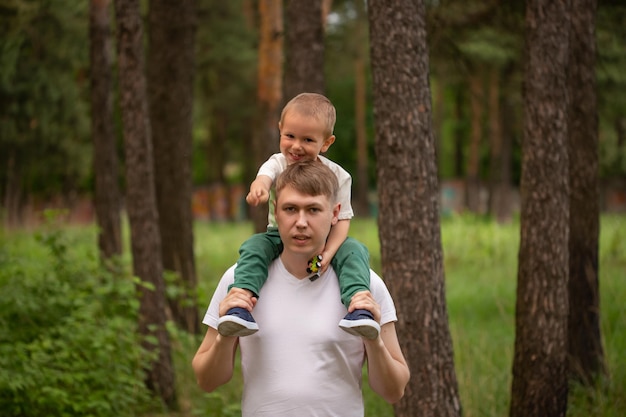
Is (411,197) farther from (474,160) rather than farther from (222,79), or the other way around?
(474,160)

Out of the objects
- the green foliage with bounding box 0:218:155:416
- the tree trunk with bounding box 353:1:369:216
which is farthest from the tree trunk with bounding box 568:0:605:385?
the tree trunk with bounding box 353:1:369:216

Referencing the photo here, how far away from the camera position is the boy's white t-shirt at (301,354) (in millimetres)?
3195

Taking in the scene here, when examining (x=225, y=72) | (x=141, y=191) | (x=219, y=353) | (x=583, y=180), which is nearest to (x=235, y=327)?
(x=219, y=353)

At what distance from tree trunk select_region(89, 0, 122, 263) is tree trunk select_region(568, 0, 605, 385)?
6395 mm

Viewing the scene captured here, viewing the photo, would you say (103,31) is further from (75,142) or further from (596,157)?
(75,142)

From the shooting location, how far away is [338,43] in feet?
101

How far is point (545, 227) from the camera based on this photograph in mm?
7055

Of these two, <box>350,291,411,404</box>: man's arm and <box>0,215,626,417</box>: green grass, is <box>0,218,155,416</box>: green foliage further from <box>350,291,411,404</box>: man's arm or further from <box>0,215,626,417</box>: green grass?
<box>350,291,411,404</box>: man's arm

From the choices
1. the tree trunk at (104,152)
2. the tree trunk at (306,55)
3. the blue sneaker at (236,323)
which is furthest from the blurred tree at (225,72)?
the blue sneaker at (236,323)

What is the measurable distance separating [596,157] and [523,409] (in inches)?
119

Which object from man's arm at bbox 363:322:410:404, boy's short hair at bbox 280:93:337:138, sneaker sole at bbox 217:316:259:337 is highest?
boy's short hair at bbox 280:93:337:138

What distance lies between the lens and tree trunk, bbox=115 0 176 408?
865 centimetres

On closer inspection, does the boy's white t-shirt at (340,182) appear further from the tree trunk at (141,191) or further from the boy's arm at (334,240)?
the tree trunk at (141,191)

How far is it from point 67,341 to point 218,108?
29.6 m
